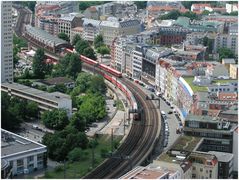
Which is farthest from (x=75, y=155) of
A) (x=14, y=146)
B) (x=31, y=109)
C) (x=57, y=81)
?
(x=57, y=81)

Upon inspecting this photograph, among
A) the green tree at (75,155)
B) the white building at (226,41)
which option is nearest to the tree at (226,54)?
the white building at (226,41)

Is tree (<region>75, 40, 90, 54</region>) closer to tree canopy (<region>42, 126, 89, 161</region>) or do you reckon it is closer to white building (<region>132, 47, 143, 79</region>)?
white building (<region>132, 47, 143, 79</region>)

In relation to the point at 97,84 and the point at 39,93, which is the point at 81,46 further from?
the point at 39,93

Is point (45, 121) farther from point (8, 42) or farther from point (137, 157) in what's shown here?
point (8, 42)

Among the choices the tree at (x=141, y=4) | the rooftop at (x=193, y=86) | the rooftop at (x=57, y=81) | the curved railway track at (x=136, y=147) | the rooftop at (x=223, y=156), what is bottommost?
the curved railway track at (x=136, y=147)

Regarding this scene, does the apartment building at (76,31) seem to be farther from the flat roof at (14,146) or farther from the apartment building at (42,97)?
the flat roof at (14,146)

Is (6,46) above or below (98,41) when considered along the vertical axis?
above
